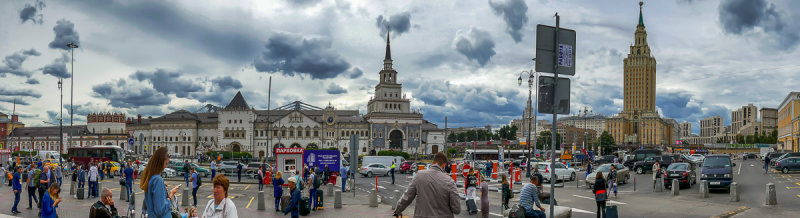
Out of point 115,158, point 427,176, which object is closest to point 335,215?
point 427,176

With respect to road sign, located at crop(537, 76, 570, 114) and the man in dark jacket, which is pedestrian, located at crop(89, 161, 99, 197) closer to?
the man in dark jacket

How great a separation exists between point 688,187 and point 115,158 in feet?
169

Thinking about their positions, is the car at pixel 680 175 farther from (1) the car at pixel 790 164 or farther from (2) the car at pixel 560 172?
(1) the car at pixel 790 164

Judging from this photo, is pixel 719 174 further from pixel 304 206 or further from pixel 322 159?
pixel 322 159

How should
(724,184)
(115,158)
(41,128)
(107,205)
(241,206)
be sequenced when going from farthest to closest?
(41,128) < (115,158) < (724,184) < (241,206) < (107,205)

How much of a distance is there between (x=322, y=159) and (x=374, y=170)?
329 inches

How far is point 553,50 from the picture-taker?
8008mm

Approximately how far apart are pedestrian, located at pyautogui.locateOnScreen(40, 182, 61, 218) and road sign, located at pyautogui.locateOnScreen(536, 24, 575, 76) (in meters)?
10.3

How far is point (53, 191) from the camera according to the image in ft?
39.0

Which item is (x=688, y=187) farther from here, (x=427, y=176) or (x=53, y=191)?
(x=53, y=191)

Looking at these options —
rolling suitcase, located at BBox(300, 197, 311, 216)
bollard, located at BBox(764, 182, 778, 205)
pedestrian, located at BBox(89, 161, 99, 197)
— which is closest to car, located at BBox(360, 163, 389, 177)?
pedestrian, located at BBox(89, 161, 99, 197)

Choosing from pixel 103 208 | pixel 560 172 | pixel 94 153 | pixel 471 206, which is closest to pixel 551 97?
pixel 103 208

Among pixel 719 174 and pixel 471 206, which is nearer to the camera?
pixel 471 206

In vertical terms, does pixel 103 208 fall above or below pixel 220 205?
below
